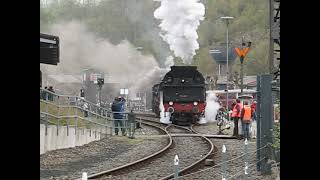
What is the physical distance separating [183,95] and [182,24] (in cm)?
964

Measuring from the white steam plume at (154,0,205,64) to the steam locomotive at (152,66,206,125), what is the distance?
8623 mm

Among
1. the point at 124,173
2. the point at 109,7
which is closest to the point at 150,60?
the point at 109,7

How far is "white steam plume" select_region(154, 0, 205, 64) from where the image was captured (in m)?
34.0

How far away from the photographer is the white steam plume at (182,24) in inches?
1339

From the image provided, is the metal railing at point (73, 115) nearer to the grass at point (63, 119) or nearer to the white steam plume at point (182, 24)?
the grass at point (63, 119)

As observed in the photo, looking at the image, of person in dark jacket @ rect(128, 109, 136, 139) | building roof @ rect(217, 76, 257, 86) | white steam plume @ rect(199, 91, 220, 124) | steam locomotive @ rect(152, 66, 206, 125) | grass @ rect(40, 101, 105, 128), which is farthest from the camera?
building roof @ rect(217, 76, 257, 86)

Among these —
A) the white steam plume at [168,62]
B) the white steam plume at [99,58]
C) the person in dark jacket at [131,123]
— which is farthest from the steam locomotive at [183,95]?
the white steam plume at [168,62]

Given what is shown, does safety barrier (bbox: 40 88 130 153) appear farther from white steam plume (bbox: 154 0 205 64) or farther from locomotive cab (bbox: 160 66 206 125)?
white steam plume (bbox: 154 0 205 64)

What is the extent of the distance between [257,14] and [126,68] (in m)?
12.1

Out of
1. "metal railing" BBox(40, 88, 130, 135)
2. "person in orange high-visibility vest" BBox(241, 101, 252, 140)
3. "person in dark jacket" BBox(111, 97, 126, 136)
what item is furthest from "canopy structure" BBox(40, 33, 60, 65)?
"person in dark jacket" BBox(111, 97, 126, 136)

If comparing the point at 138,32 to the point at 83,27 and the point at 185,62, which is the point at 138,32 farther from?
the point at 185,62

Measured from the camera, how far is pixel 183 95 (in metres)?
25.5
